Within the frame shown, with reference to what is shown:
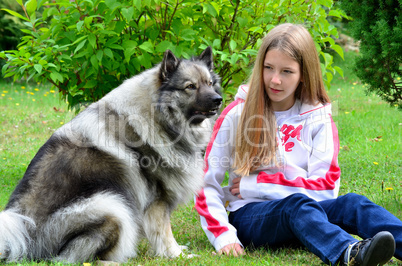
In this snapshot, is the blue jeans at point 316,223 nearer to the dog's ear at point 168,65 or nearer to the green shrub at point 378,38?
the dog's ear at point 168,65

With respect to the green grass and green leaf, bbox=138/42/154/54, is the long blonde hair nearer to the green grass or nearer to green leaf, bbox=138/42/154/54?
the green grass

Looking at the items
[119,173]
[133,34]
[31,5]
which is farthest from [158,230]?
[31,5]

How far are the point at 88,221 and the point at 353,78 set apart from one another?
1124 centimetres

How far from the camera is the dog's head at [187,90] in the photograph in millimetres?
3201

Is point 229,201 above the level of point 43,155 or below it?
below

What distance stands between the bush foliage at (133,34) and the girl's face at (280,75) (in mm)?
964

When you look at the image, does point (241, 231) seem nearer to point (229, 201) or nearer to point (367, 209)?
point (229, 201)

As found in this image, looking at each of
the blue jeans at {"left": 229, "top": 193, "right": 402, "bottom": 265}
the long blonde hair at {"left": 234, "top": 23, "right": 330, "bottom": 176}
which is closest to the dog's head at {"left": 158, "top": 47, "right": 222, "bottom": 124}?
the long blonde hair at {"left": 234, "top": 23, "right": 330, "bottom": 176}

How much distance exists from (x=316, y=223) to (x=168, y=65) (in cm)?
155

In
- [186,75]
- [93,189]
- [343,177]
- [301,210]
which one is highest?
[186,75]

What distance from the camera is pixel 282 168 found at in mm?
3047

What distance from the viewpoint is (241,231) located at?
3.12 meters

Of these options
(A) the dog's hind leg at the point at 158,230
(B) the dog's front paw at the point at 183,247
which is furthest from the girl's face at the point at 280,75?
(B) the dog's front paw at the point at 183,247

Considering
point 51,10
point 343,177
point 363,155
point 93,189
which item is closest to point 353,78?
point 363,155
